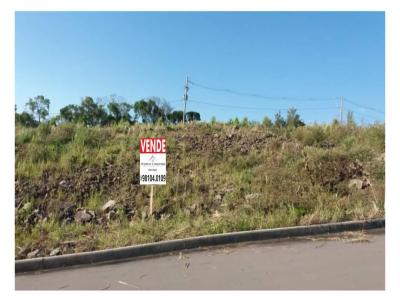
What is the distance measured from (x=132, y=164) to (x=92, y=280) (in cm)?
555

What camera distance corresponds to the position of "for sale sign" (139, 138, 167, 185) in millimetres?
7125

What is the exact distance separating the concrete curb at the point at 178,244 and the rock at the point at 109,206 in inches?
87.8

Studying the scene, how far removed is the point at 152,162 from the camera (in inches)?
282

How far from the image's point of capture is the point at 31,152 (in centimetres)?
1034

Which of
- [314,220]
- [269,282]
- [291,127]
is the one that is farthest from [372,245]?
[291,127]

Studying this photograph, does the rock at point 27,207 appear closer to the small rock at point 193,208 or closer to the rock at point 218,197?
the small rock at point 193,208

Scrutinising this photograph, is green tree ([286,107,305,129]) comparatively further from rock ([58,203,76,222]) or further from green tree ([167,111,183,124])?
rock ([58,203,76,222])

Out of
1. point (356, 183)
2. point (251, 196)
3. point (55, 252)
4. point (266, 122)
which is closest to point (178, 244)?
point (55, 252)

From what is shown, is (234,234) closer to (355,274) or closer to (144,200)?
(355,274)

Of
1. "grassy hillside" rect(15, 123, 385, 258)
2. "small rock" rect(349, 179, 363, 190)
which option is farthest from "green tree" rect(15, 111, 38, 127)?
"small rock" rect(349, 179, 363, 190)

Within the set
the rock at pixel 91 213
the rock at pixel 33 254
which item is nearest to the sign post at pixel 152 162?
the rock at pixel 91 213

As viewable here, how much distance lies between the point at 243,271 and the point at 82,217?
363cm

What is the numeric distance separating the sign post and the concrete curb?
5.41 ft

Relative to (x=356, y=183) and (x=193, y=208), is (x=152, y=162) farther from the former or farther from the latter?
(x=356, y=183)
